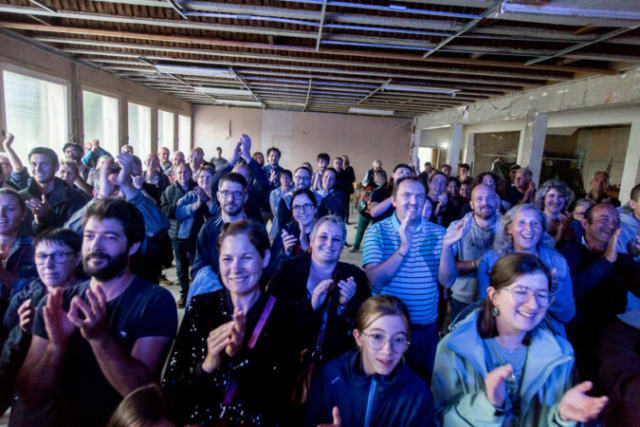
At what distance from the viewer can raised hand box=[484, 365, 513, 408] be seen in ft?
4.38

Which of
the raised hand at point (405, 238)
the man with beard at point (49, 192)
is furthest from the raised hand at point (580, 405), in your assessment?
the man with beard at point (49, 192)

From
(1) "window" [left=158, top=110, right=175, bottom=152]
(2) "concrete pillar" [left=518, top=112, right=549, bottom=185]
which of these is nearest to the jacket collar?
(2) "concrete pillar" [left=518, top=112, right=549, bottom=185]

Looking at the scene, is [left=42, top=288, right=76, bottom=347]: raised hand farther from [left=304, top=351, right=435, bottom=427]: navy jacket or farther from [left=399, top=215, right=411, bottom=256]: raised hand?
[left=399, top=215, right=411, bottom=256]: raised hand

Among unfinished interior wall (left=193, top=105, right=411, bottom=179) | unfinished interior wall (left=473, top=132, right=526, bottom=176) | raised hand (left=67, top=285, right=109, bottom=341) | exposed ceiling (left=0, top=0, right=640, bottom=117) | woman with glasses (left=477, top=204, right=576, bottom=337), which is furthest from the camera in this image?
unfinished interior wall (left=193, top=105, right=411, bottom=179)

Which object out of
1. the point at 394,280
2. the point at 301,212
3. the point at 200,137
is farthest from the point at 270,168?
→ the point at 200,137

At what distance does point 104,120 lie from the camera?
938cm

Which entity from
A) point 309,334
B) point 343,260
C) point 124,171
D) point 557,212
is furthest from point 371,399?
point 343,260

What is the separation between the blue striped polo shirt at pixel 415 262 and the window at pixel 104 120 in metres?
8.82

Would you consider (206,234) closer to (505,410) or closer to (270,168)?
(505,410)

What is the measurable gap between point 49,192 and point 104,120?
23.5 feet

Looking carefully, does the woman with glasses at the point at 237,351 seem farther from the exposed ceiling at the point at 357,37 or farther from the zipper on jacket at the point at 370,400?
the exposed ceiling at the point at 357,37

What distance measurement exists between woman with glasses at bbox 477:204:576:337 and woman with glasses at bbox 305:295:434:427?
1.02m

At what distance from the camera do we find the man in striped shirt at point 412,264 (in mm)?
2248

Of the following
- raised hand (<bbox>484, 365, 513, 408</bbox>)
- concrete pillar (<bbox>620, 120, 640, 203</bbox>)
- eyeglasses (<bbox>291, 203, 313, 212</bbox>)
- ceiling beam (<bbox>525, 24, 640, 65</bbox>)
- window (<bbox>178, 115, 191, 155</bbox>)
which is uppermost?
ceiling beam (<bbox>525, 24, 640, 65</bbox>)
